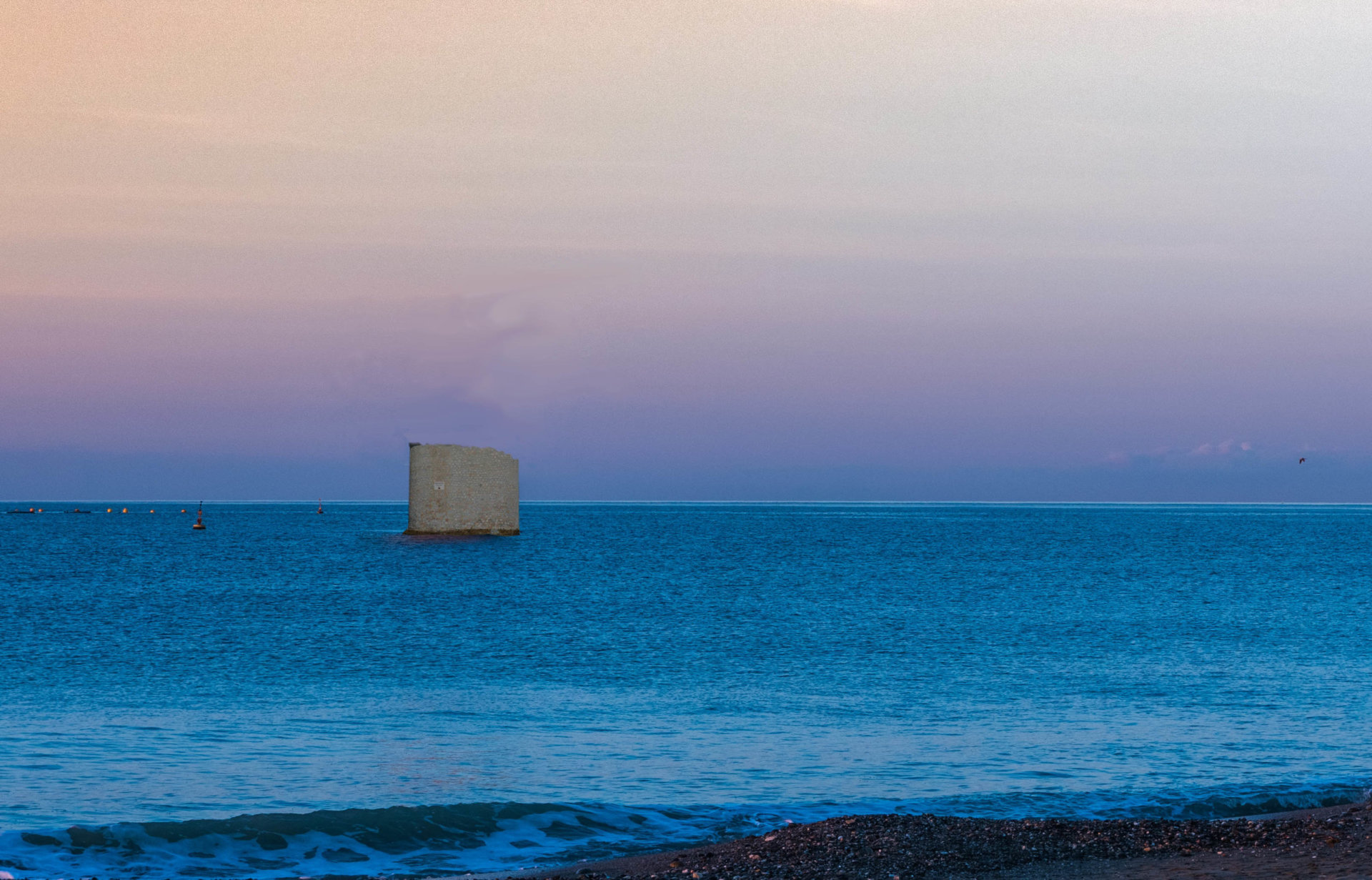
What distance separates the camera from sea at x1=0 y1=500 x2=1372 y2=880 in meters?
18.6

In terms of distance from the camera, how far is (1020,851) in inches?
592

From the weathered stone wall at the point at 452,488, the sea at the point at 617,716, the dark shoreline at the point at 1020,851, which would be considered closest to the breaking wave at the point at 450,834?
the sea at the point at 617,716

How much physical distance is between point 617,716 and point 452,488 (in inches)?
4212

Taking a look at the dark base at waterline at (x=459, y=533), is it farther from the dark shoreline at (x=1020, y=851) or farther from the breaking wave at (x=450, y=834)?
the dark shoreline at (x=1020, y=851)

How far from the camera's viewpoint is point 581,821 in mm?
18828

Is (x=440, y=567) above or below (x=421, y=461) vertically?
below

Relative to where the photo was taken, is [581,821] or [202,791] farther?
[202,791]

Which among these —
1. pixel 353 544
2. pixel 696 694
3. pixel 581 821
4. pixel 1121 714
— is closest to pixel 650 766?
pixel 581 821

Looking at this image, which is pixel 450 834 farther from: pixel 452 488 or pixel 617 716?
pixel 452 488

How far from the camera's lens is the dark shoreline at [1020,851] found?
13875 millimetres

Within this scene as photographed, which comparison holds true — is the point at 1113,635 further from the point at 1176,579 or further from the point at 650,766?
the point at 1176,579

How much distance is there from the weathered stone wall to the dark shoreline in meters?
118

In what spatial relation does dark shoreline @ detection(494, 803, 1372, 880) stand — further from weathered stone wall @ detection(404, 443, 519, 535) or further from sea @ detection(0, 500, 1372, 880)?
weathered stone wall @ detection(404, 443, 519, 535)

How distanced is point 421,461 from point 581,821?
117 metres
